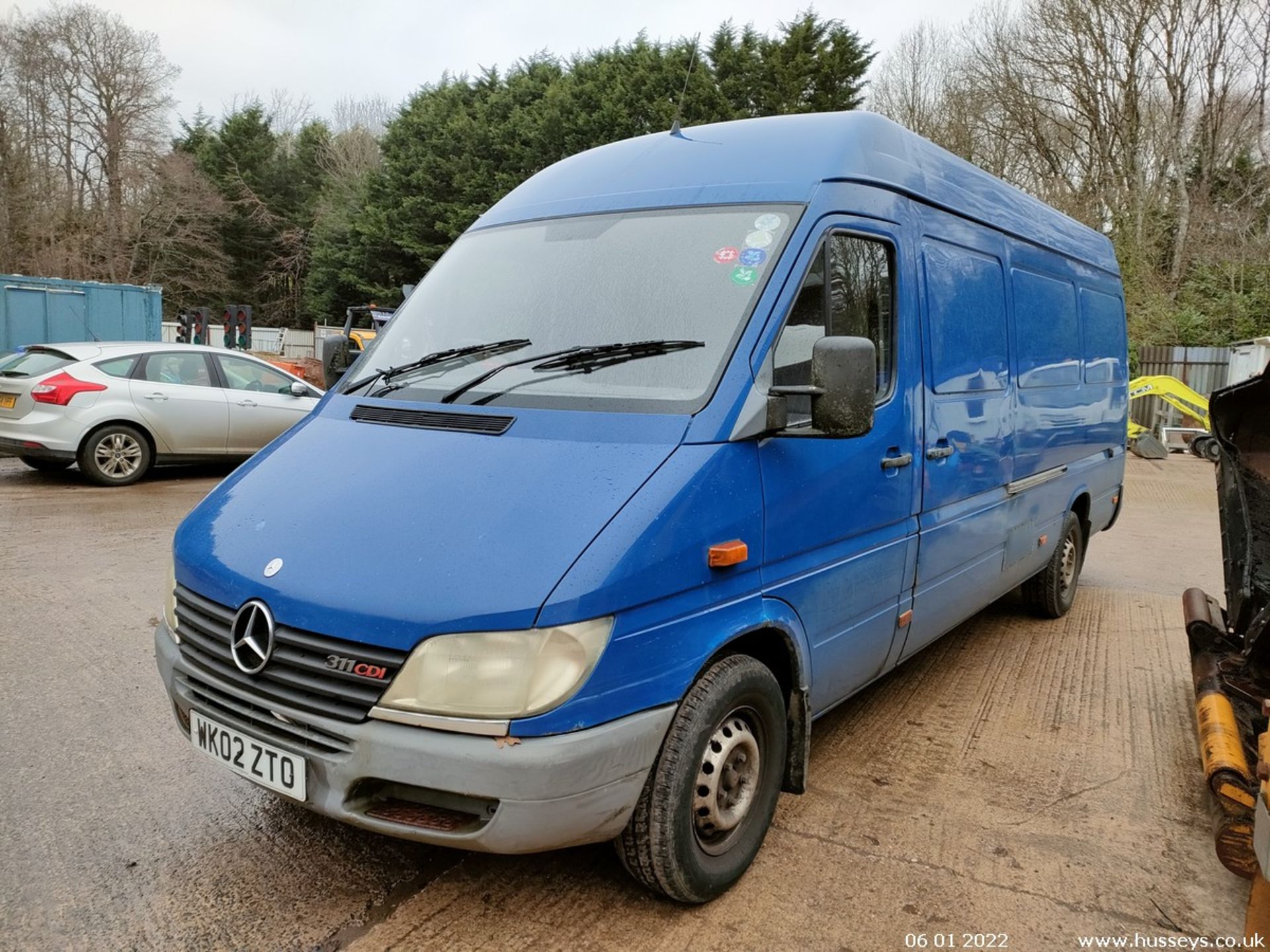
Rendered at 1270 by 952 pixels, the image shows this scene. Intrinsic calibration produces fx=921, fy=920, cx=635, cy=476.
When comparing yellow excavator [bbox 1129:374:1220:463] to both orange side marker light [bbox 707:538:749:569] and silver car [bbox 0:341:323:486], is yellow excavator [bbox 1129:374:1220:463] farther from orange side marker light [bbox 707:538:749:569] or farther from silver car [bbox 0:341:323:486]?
orange side marker light [bbox 707:538:749:569]

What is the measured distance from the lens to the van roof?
11.3ft

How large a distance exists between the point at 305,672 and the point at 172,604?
891 millimetres

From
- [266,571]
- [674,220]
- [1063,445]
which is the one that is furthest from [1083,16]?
[266,571]

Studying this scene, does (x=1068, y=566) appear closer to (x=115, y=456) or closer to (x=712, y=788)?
(x=712, y=788)

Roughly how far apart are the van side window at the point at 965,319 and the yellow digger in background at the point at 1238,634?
0.99 meters

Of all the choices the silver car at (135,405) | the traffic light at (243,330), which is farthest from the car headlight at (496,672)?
the traffic light at (243,330)

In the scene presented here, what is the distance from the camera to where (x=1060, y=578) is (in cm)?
621

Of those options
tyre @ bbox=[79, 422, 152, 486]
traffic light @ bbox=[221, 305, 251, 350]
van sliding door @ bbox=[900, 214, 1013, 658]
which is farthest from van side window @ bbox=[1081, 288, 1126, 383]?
traffic light @ bbox=[221, 305, 251, 350]

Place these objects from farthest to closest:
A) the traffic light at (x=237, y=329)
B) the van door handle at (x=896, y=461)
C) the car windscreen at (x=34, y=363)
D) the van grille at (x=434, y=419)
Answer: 1. the traffic light at (x=237, y=329)
2. the car windscreen at (x=34, y=363)
3. the van door handle at (x=896, y=461)
4. the van grille at (x=434, y=419)

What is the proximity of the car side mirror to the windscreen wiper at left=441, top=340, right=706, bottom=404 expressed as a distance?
163cm

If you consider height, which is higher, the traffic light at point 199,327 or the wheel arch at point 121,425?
the traffic light at point 199,327

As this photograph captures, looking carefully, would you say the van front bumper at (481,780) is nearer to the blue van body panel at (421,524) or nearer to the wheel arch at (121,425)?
the blue van body panel at (421,524)

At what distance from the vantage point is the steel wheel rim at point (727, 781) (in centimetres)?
279

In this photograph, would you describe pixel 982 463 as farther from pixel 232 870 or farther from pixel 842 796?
pixel 232 870
